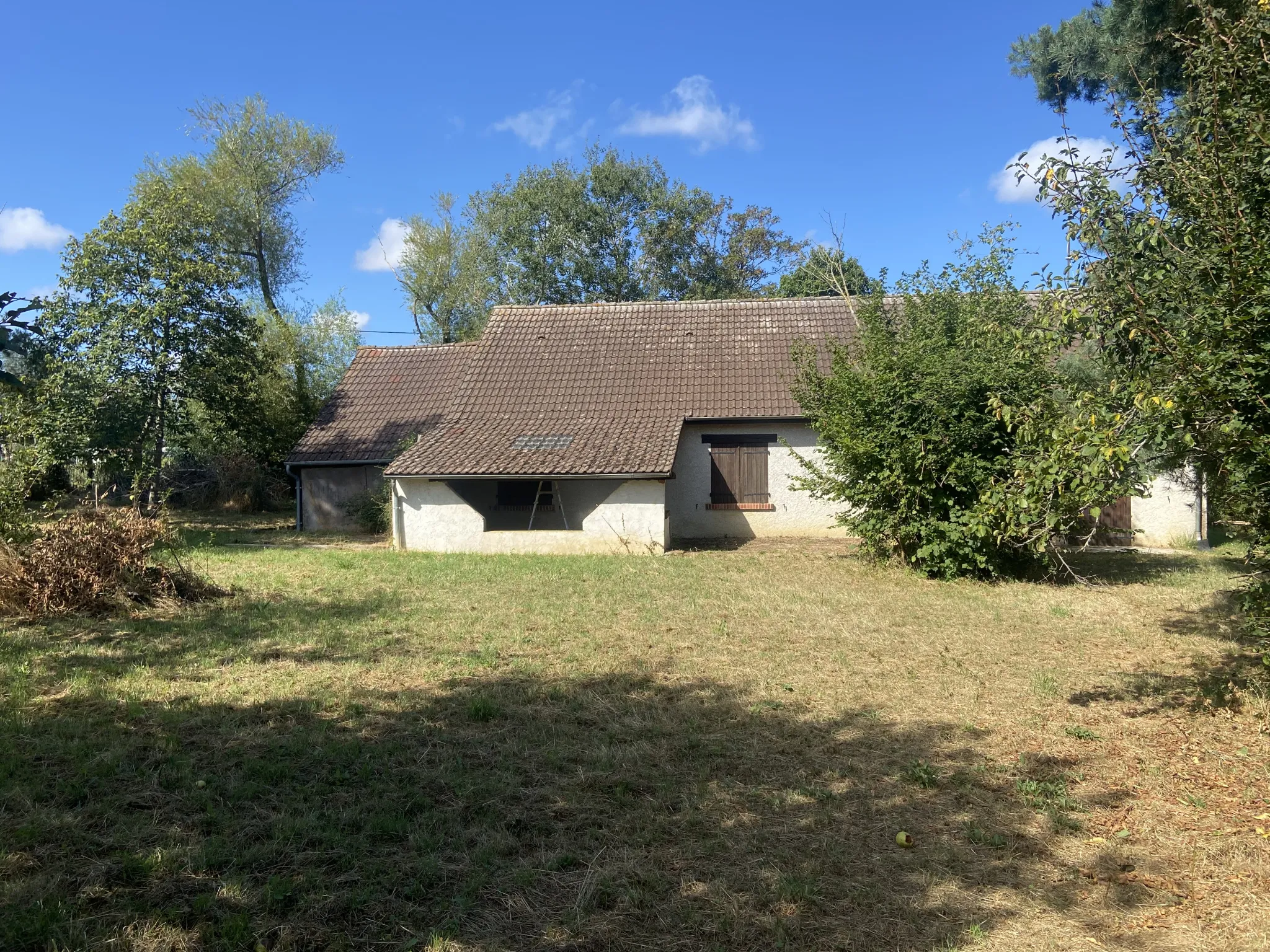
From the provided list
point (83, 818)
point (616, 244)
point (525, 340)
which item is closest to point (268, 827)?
point (83, 818)

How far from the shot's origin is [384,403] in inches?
924

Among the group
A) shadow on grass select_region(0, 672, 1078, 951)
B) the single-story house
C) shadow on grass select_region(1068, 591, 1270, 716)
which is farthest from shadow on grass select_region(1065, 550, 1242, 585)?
shadow on grass select_region(0, 672, 1078, 951)

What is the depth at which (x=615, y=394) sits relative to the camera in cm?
1983

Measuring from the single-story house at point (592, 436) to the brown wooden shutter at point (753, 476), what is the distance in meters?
0.03

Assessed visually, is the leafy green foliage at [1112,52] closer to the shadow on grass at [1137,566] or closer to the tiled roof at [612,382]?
the shadow on grass at [1137,566]

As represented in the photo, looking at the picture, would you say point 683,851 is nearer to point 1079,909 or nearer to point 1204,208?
point 1079,909

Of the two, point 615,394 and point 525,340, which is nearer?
point 615,394

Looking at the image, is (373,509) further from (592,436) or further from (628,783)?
(628,783)

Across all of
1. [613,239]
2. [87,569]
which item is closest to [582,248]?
[613,239]

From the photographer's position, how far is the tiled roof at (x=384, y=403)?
21.9 metres

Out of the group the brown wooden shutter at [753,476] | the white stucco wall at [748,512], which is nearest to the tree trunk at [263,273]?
the white stucco wall at [748,512]

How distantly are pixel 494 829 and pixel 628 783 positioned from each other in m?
0.97

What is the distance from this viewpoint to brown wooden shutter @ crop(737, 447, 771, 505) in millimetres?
19078

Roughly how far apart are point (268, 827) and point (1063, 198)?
21.2 feet
